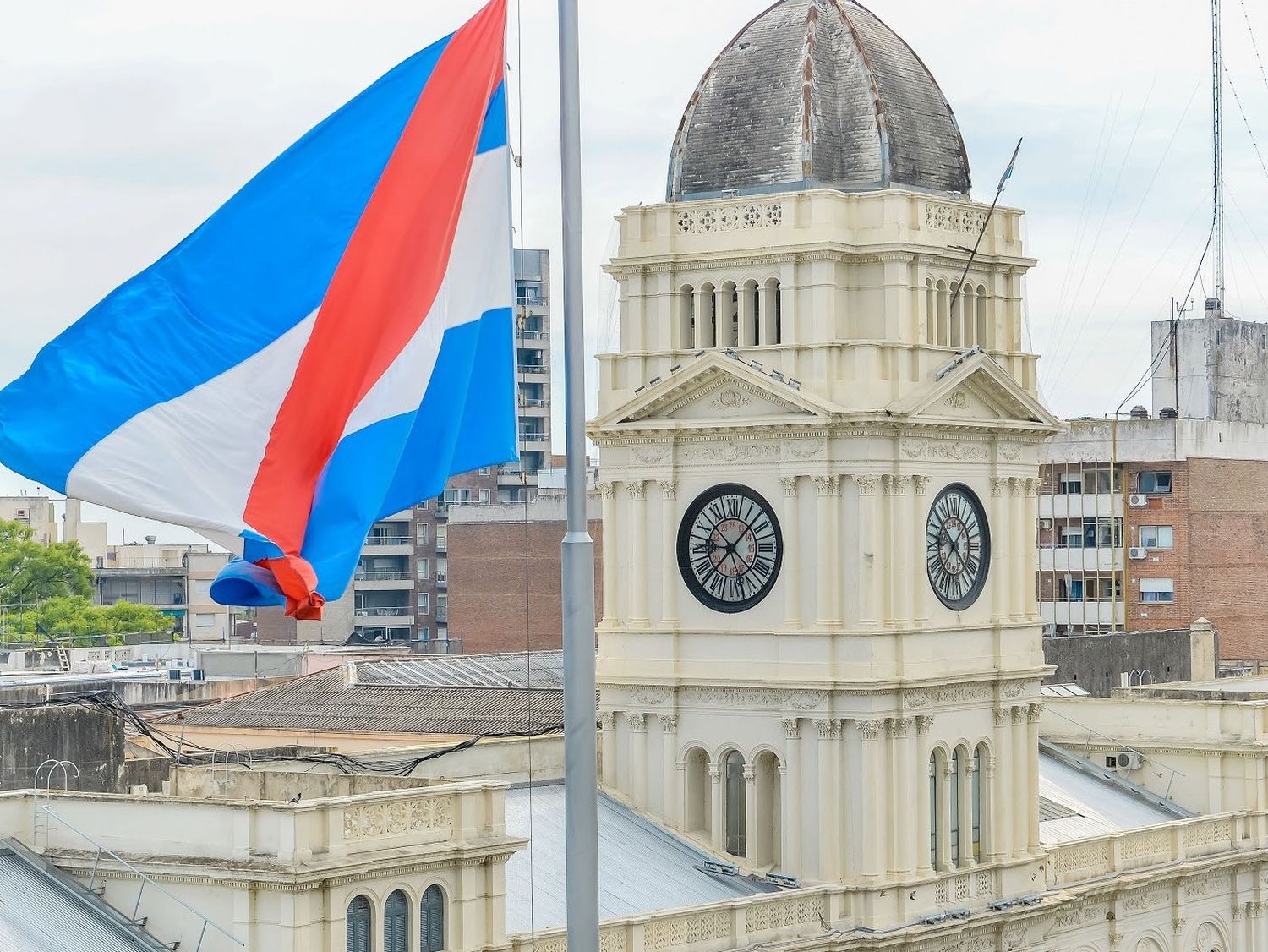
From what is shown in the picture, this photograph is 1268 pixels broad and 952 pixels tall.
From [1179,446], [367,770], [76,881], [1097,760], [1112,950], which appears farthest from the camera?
[1179,446]

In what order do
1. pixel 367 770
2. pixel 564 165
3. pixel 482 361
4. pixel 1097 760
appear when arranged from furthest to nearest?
1. pixel 1097 760
2. pixel 367 770
3. pixel 482 361
4. pixel 564 165

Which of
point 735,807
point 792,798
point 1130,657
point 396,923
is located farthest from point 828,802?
point 1130,657

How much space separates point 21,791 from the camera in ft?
161

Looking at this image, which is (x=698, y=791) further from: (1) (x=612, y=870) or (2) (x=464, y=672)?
(2) (x=464, y=672)

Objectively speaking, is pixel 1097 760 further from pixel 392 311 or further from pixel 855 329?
pixel 392 311

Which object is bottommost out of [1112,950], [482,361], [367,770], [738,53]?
[1112,950]

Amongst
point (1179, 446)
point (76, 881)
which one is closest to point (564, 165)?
point (76, 881)

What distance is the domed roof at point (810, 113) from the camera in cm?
6131

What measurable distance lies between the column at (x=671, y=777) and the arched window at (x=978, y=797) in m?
6.92

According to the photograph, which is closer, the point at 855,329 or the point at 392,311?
the point at 392,311

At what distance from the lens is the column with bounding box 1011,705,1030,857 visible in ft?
214

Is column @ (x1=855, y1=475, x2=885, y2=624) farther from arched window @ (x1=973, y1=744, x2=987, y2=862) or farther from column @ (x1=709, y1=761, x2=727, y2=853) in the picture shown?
arched window @ (x1=973, y1=744, x2=987, y2=862)

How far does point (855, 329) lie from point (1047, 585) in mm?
78306

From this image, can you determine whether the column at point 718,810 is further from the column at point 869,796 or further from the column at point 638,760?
the column at point 869,796
